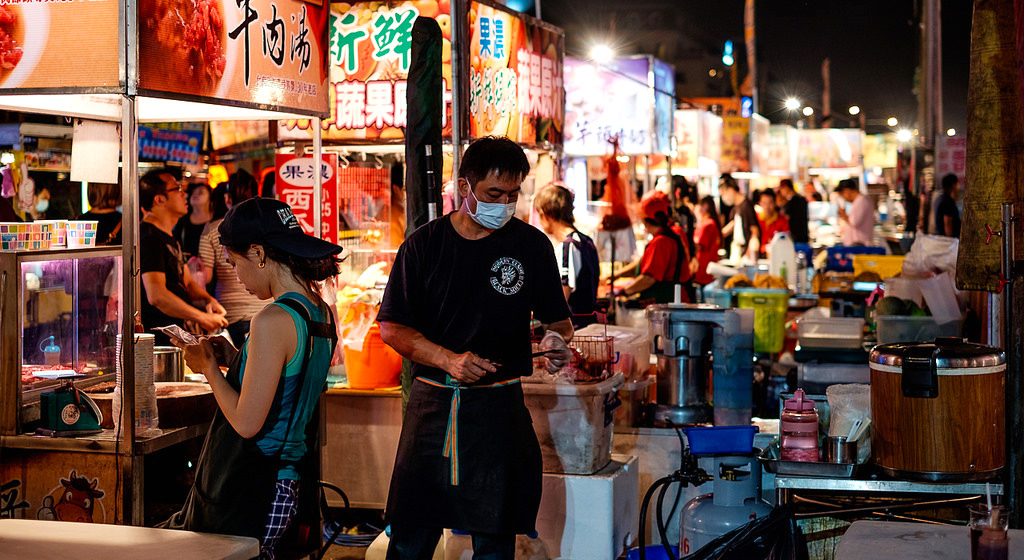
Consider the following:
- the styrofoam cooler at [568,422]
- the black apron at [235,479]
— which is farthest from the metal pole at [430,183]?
the black apron at [235,479]

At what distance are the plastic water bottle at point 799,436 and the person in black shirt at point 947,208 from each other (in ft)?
26.8

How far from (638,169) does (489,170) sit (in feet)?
54.3

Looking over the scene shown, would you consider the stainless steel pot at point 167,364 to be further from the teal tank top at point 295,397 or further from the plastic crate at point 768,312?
the plastic crate at point 768,312

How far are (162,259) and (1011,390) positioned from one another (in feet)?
16.2

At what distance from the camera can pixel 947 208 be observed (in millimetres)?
12016

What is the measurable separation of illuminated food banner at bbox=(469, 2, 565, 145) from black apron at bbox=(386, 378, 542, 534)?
293cm

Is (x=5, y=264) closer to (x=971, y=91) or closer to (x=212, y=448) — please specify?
(x=212, y=448)

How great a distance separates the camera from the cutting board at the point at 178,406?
4.54 meters

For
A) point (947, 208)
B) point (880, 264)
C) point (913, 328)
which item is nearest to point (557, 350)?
point (913, 328)

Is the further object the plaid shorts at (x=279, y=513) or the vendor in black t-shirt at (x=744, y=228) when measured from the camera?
the vendor in black t-shirt at (x=744, y=228)

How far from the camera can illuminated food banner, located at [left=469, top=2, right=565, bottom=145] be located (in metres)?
6.70

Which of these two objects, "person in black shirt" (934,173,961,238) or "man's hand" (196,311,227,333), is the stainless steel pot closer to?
"man's hand" (196,311,227,333)

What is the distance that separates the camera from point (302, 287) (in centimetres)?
327

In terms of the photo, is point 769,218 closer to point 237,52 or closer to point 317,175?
point 317,175
